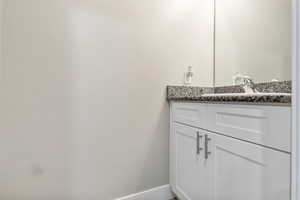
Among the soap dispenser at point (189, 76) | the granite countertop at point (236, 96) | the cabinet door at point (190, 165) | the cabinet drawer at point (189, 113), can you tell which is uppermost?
the soap dispenser at point (189, 76)

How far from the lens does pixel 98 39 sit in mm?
Result: 1373

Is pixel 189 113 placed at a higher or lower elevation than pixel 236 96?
lower

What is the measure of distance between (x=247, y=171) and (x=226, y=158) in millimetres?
137

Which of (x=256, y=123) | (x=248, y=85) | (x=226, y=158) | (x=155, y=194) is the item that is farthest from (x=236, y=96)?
(x=155, y=194)

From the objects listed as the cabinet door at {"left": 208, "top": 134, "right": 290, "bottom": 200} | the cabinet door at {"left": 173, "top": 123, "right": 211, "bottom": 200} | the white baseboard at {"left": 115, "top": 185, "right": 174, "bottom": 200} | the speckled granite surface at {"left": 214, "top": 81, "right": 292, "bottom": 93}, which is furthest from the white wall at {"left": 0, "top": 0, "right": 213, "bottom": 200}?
the cabinet door at {"left": 208, "top": 134, "right": 290, "bottom": 200}

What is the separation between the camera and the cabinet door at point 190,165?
1.19 metres

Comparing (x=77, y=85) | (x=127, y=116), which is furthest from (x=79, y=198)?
(x=77, y=85)

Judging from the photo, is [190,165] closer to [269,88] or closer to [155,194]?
[155,194]

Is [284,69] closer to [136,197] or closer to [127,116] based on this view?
[127,116]

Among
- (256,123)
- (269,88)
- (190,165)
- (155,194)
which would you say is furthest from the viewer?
(155,194)

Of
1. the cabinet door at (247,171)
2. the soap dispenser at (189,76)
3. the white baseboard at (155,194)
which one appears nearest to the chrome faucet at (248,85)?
the soap dispenser at (189,76)

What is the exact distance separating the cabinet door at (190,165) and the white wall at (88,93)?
0.17 m

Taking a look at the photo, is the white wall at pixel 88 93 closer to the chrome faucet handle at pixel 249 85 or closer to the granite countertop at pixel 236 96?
the granite countertop at pixel 236 96

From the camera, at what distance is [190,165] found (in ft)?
4.35
